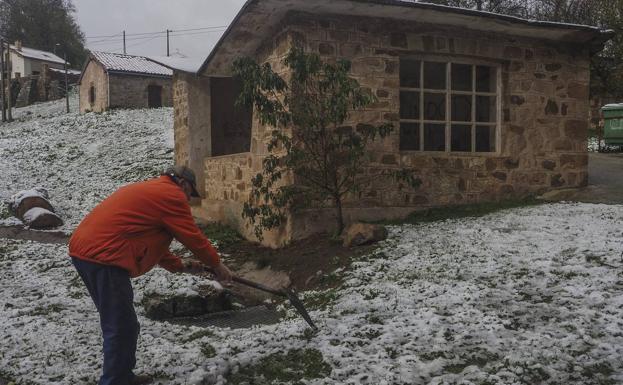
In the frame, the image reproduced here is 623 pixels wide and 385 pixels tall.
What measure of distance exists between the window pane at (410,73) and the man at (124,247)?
5215 millimetres

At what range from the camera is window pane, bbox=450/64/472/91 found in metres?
8.32

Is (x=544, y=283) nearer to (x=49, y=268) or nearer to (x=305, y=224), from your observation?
(x=305, y=224)

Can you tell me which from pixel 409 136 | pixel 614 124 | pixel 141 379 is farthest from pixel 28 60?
pixel 141 379

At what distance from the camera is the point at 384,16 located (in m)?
7.65

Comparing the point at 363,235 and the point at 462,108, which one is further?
the point at 462,108

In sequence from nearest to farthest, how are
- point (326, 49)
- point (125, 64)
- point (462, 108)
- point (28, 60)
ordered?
point (326, 49) < point (462, 108) < point (125, 64) < point (28, 60)

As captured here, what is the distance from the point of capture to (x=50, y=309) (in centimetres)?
552

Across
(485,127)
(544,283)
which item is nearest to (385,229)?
(544,283)

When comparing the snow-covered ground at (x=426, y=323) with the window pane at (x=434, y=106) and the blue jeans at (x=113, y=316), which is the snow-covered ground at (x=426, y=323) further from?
the window pane at (x=434, y=106)

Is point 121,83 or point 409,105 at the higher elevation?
point 121,83

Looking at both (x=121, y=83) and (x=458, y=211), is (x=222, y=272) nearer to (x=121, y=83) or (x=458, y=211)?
(x=458, y=211)

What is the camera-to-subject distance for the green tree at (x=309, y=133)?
688cm

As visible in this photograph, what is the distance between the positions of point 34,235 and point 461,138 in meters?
7.30

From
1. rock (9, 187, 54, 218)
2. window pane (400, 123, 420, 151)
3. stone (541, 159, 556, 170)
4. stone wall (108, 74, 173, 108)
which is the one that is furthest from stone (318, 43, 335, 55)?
stone wall (108, 74, 173, 108)
